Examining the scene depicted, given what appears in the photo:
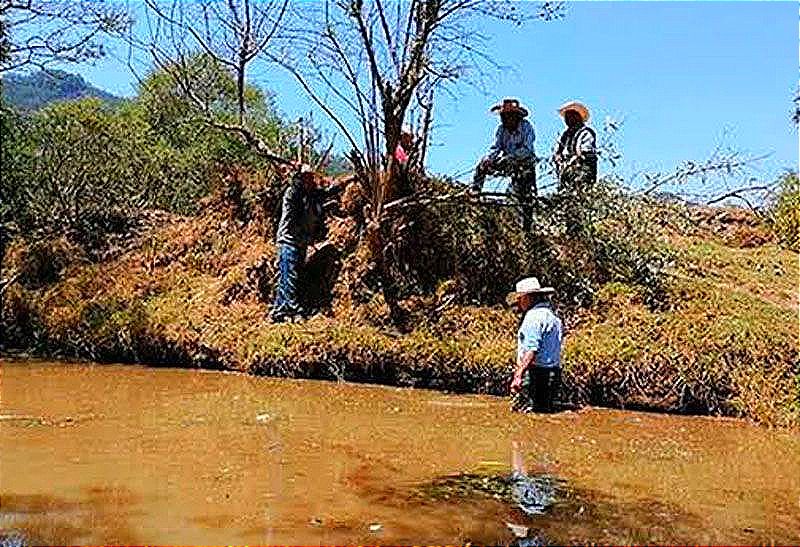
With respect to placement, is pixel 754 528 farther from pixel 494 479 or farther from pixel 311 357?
pixel 311 357

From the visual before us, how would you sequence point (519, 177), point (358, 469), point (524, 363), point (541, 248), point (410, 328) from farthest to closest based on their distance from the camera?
point (541, 248)
point (519, 177)
point (410, 328)
point (524, 363)
point (358, 469)

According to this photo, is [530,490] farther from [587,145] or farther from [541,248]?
[587,145]

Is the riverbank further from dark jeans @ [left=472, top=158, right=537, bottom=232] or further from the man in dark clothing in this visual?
dark jeans @ [left=472, top=158, right=537, bottom=232]

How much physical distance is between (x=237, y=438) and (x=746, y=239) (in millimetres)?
12933

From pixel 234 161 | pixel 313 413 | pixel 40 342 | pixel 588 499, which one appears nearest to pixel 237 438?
pixel 313 413

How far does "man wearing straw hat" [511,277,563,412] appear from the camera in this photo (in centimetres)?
988

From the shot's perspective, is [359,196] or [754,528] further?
[359,196]

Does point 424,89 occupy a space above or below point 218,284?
above

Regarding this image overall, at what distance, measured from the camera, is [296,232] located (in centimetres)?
1421

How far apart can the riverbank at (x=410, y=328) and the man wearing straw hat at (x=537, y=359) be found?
90 centimetres

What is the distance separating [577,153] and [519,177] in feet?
2.74

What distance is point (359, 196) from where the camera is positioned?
1439 cm

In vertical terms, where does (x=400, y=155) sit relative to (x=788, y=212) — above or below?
above

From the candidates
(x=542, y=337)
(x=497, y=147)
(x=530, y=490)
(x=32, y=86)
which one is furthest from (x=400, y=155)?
(x=32, y=86)
